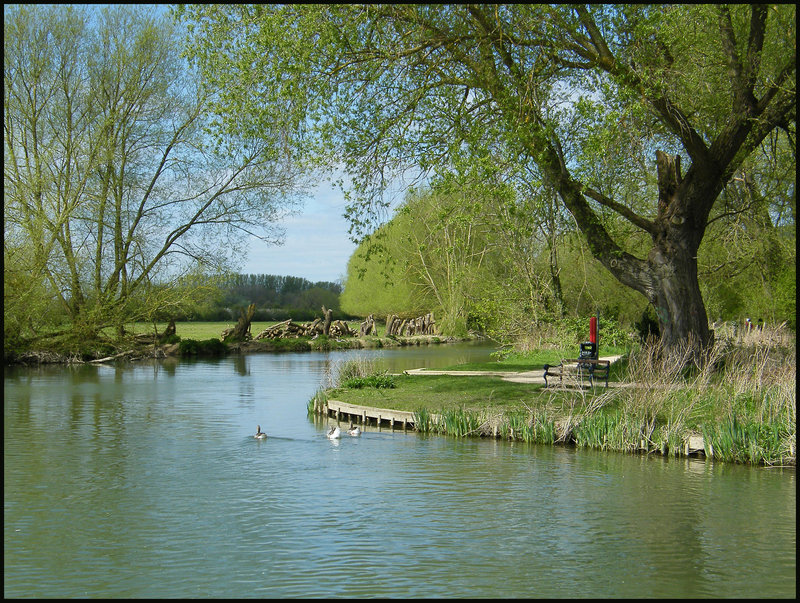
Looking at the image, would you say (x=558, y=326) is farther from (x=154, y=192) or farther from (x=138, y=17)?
(x=138, y=17)

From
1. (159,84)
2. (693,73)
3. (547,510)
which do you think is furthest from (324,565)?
(159,84)

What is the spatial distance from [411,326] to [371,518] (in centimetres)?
4583

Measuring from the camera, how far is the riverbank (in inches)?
493

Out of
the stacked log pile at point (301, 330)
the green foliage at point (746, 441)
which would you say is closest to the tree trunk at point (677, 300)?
the green foliage at point (746, 441)

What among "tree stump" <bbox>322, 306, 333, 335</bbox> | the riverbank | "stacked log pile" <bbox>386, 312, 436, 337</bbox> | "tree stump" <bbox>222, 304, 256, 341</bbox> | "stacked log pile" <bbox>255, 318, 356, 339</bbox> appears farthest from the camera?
"stacked log pile" <bbox>386, 312, 436, 337</bbox>

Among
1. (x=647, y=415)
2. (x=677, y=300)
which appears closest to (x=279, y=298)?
(x=677, y=300)

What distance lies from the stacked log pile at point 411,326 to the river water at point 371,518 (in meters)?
38.7

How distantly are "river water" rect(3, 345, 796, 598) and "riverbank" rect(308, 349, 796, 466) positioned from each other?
0.31 meters

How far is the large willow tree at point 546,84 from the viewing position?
51.8 ft

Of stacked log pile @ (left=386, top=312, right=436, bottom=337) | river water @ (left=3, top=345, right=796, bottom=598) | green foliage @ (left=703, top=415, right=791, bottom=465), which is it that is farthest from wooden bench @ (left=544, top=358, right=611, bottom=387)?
stacked log pile @ (left=386, top=312, right=436, bottom=337)

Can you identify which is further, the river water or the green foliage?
the green foliage

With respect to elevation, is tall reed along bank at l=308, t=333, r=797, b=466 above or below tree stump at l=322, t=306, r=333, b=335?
below

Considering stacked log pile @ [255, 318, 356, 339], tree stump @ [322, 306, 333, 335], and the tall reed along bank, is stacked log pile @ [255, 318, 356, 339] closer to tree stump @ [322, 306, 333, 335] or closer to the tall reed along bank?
tree stump @ [322, 306, 333, 335]

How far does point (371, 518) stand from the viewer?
9820 millimetres
